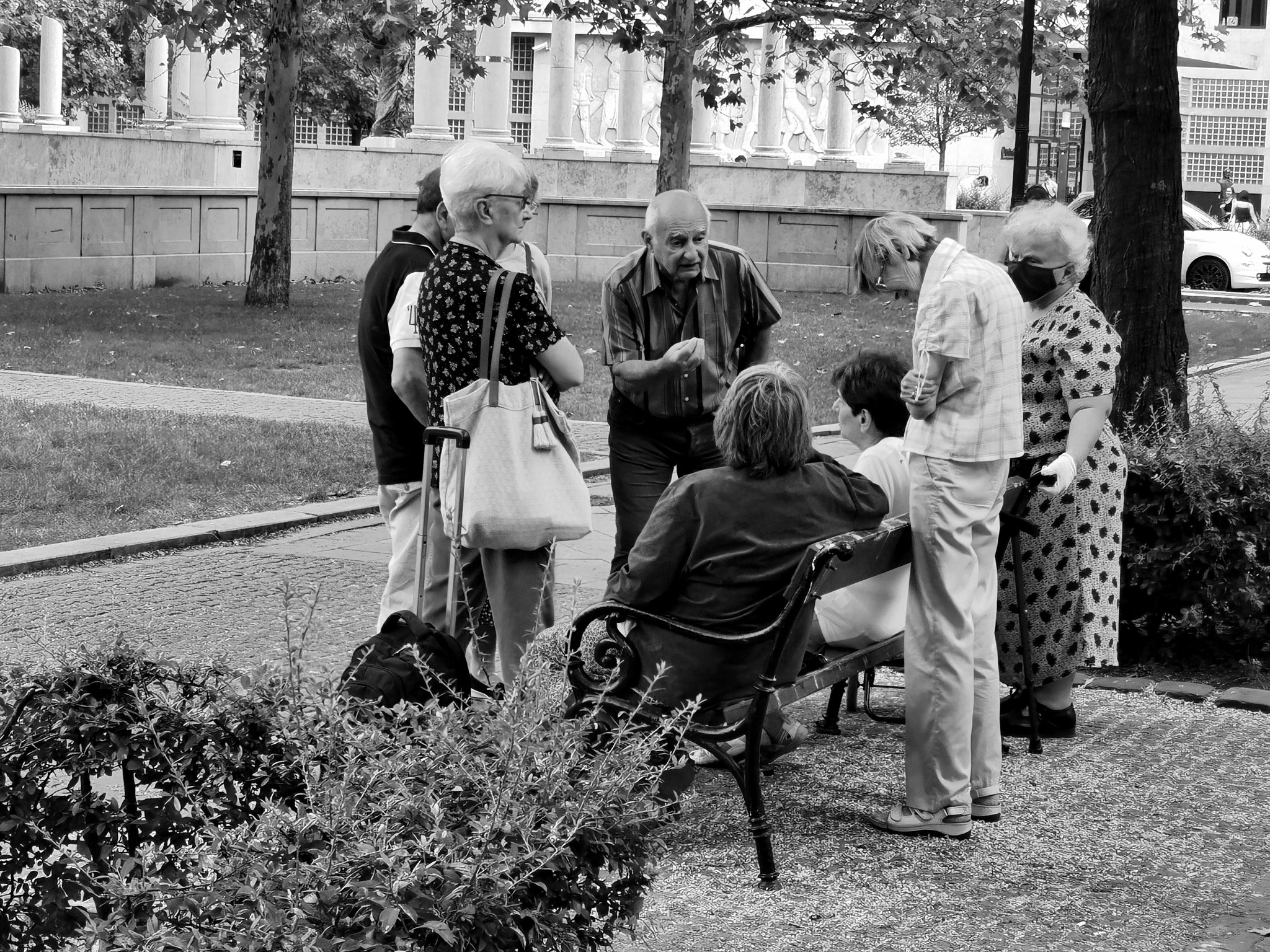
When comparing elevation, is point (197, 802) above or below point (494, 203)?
below

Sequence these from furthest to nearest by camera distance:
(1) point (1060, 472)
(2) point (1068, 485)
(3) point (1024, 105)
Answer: (3) point (1024, 105), (2) point (1068, 485), (1) point (1060, 472)

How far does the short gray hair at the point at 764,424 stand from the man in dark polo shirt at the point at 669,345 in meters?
1.29

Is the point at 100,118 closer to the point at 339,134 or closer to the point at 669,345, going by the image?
the point at 339,134

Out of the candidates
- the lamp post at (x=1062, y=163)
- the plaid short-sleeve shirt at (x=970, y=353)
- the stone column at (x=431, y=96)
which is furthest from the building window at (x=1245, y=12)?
the plaid short-sleeve shirt at (x=970, y=353)

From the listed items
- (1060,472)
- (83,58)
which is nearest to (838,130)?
(83,58)

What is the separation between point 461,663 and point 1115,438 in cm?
275

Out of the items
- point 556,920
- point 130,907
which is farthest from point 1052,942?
point 130,907

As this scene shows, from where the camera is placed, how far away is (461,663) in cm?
396

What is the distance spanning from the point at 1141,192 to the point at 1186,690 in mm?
2405

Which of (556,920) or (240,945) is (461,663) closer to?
(556,920)

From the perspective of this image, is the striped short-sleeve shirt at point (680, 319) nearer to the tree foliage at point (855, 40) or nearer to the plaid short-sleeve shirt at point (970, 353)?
the plaid short-sleeve shirt at point (970, 353)

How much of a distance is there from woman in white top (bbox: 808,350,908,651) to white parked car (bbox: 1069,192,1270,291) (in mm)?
29157

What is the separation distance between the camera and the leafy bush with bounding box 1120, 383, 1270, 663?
6.59 metres

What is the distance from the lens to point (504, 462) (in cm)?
477
